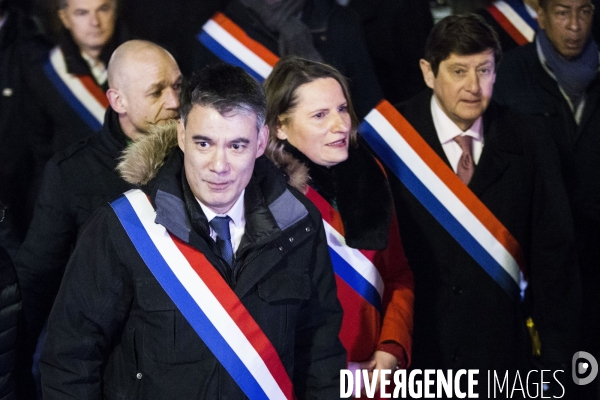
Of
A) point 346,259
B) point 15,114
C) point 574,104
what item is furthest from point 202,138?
point 574,104

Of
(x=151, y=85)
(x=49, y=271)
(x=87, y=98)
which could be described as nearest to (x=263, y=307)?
(x=49, y=271)

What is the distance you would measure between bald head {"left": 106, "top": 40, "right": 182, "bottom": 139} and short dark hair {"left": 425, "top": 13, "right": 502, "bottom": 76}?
3.04 feet

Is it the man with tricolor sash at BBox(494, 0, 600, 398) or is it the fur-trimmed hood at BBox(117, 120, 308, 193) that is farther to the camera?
the man with tricolor sash at BBox(494, 0, 600, 398)

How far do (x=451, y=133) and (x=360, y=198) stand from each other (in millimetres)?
617

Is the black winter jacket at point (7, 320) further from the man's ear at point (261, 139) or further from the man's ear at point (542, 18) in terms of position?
the man's ear at point (542, 18)

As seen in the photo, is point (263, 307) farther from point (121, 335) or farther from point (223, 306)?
point (121, 335)

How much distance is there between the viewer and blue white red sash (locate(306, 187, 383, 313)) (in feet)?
9.89

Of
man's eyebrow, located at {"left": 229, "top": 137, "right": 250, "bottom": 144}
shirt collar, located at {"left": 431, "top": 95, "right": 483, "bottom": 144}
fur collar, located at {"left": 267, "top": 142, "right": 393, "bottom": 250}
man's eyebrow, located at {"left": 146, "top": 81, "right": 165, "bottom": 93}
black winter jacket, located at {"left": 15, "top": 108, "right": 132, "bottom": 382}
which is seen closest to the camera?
man's eyebrow, located at {"left": 229, "top": 137, "right": 250, "bottom": 144}

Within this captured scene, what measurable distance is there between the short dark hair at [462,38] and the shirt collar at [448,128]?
0.14 metres

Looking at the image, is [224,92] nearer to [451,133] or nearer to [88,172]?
[88,172]

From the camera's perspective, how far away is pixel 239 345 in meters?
2.49

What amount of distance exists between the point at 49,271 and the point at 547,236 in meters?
1.71

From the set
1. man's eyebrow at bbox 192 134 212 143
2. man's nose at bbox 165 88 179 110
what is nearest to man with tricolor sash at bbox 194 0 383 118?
man's nose at bbox 165 88 179 110

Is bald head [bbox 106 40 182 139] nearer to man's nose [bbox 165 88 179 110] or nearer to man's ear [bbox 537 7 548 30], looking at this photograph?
man's nose [bbox 165 88 179 110]
